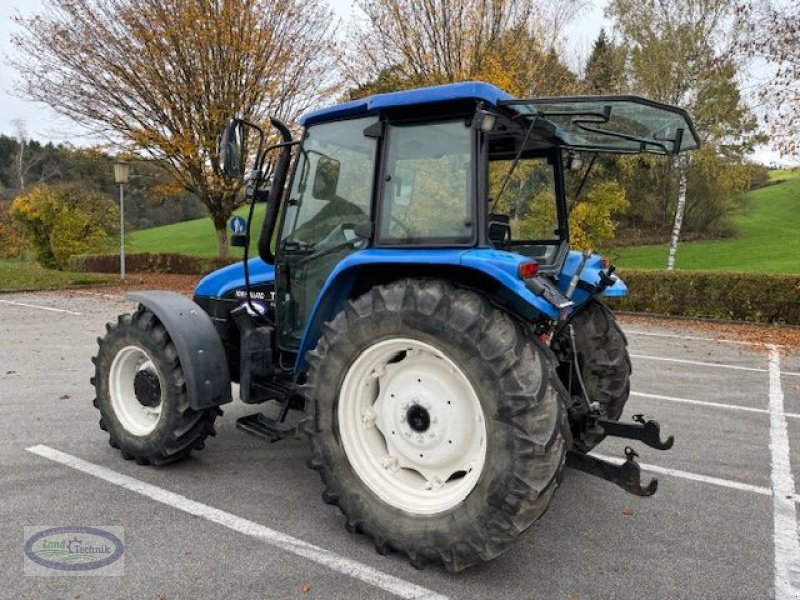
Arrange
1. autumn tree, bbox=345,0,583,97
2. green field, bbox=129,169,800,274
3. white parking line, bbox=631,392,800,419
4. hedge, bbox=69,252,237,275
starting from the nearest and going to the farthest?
white parking line, bbox=631,392,800,419 < autumn tree, bbox=345,0,583,97 < hedge, bbox=69,252,237,275 < green field, bbox=129,169,800,274

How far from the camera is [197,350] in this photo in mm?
3461

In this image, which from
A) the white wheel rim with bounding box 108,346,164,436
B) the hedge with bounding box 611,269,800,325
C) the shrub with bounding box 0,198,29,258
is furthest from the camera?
the shrub with bounding box 0,198,29,258

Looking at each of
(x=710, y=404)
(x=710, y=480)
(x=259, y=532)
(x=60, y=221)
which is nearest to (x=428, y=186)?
(x=259, y=532)

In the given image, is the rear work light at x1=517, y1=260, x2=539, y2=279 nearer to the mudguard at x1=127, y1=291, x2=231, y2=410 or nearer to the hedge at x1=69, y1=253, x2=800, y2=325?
the mudguard at x1=127, y1=291, x2=231, y2=410

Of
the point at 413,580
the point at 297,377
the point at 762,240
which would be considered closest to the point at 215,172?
the point at 297,377

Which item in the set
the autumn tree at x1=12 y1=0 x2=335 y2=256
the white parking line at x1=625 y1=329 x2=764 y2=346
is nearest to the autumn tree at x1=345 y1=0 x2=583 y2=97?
the autumn tree at x1=12 y1=0 x2=335 y2=256

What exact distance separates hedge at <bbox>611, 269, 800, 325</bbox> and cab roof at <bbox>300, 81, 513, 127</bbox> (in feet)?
36.6

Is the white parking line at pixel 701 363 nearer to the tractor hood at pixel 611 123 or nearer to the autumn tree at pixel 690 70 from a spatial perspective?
the tractor hood at pixel 611 123

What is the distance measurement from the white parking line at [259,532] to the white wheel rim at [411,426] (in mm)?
325

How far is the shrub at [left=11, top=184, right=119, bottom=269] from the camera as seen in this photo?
22.8 m

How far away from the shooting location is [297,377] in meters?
3.39

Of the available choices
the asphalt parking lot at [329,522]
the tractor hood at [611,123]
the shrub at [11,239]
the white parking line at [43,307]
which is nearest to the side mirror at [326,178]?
the tractor hood at [611,123]

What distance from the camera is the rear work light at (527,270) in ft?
8.42

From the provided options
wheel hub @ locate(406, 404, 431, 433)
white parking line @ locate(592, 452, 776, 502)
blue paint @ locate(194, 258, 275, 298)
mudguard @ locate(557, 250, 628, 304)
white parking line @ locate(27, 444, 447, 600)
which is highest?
mudguard @ locate(557, 250, 628, 304)
